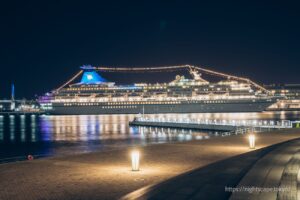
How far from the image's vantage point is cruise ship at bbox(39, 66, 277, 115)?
83625 mm

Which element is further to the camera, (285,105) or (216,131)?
(285,105)

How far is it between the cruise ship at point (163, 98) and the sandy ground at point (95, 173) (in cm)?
6821

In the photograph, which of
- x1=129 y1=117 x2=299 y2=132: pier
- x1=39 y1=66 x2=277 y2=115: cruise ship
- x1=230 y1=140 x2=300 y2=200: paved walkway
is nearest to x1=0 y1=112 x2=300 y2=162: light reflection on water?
x1=129 y1=117 x2=299 y2=132: pier

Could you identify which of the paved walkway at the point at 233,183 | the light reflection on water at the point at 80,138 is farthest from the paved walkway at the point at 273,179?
the light reflection on water at the point at 80,138

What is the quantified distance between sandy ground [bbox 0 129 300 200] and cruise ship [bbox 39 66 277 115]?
6821cm

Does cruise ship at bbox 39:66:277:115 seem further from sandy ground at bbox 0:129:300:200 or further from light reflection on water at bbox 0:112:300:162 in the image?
sandy ground at bbox 0:129:300:200

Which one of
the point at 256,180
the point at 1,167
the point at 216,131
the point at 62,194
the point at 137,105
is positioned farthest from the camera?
the point at 137,105

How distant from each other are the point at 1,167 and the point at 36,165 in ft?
3.19

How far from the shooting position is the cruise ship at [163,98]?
83625 mm

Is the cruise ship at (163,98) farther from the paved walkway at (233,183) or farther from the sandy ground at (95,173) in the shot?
the paved walkway at (233,183)

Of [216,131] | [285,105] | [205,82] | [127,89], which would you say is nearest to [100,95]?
[127,89]

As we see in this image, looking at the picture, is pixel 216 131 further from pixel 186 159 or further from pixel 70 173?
pixel 70 173

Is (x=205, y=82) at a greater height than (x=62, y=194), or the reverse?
(x=205, y=82)

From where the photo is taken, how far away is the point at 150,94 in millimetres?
84375
